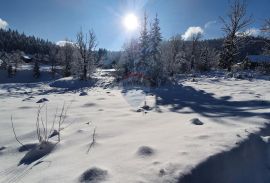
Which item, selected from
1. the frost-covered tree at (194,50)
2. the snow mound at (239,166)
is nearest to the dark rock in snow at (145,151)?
the snow mound at (239,166)

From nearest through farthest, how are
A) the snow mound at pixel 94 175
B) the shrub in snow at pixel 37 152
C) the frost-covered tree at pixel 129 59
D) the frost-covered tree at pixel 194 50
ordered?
the snow mound at pixel 94 175 → the shrub in snow at pixel 37 152 → the frost-covered tree at pixel 129 59 → the frost-covered tree at pixel 194 50

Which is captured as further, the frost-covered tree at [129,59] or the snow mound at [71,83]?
the frost-covered tree at [129,59]

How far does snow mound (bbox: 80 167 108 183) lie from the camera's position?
2.26 m

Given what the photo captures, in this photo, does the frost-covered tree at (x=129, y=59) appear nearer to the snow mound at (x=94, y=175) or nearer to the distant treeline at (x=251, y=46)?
the distant treeline at (x=251, y=46)

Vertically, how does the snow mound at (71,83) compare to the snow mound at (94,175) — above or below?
below

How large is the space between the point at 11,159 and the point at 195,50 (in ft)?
155

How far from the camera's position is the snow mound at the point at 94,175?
2264 mm

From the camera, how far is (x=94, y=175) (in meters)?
2.34

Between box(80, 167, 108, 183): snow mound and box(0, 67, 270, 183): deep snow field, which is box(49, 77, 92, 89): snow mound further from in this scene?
box(80, 167, 108, 183): snow mound

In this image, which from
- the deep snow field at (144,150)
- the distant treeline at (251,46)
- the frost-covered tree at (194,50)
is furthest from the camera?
the frost-covered tree at (194,50)

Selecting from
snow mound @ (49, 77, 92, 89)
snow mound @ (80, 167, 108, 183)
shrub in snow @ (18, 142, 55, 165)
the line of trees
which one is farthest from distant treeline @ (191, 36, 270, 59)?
snow mound @ (49, 77, 92, 89)

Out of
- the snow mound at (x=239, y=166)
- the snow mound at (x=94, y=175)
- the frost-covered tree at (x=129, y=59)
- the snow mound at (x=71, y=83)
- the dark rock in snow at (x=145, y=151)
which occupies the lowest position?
the snow mound at (x=71, y=83)

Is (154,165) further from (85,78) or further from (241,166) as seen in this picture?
(85,78)

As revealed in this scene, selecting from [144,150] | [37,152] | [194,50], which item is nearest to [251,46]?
[194,50]
